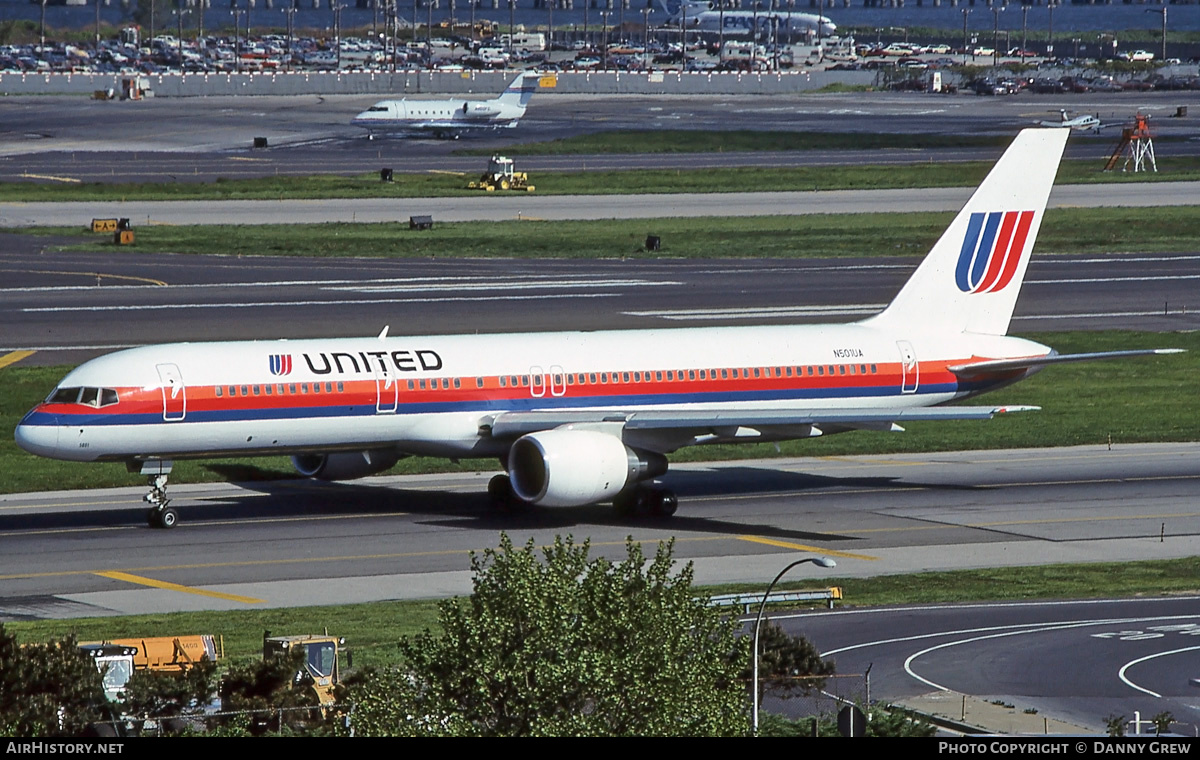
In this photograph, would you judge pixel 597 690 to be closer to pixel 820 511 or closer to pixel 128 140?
pixel 820 511

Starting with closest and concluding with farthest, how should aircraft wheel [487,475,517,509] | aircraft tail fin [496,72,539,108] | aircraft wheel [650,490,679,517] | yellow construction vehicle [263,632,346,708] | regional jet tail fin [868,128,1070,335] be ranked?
yellow construction vehicle [263,632,346,708] < aircraft wheel [650,490,679,517] < aircraft wheel [487,475,517,509] < regional jet tail fin [868,128,1070,335] < aircraft tail fin [496,72,539,108]

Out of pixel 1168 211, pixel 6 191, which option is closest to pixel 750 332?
pixel 1168 211

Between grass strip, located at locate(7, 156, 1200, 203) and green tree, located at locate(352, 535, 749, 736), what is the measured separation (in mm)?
104634

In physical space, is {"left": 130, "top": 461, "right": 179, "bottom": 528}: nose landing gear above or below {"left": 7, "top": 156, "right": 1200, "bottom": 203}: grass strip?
below

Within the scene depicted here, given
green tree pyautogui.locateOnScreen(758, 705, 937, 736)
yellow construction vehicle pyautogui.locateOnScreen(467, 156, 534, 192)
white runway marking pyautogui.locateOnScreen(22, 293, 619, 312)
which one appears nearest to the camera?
green tree pyautogui.locateOnScreen(758, 705, 937, 736)

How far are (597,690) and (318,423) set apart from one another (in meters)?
25.9

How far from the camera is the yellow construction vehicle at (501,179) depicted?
131 metres

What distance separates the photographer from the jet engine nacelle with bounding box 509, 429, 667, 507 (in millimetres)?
46250

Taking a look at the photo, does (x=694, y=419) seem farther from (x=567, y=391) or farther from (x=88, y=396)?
(x=88, y=396)

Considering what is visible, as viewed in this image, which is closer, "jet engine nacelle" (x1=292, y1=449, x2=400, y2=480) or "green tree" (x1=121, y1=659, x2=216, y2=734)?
"green tree" (x1=121, y1=659, x2=216, y2=734)

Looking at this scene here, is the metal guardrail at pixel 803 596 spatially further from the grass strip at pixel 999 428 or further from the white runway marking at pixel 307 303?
the white runway marking at pixel 307 303

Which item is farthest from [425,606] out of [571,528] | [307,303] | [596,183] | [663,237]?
[596,183]

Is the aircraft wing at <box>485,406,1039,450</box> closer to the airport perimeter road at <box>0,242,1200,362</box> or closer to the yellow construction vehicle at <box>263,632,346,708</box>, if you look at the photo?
the yellow construction vehicle at <box>263,632,346,708</box>

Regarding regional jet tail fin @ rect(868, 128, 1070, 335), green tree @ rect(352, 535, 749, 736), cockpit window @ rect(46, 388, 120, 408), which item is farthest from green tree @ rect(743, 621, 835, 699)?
regional jet tail fin @ rect(868, 128, 1070, 335)
